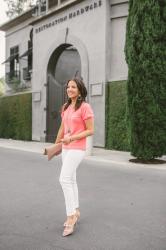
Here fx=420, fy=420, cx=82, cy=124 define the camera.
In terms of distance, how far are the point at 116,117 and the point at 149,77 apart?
401 centimetres

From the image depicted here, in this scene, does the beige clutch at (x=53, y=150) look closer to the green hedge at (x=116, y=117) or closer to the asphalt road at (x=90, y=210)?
the asphalt road at (x=90, y=210)

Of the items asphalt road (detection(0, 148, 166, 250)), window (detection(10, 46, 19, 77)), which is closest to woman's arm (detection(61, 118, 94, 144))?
asphalt road (detection(0, 148, 166, 250))

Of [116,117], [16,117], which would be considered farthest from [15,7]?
[116,117]

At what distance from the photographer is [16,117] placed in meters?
21.8

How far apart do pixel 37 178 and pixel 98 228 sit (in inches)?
160

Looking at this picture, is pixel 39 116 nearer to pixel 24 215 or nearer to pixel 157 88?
pixel 157 88

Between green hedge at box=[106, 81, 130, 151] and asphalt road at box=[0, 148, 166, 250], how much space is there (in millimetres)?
4690

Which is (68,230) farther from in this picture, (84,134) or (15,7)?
(15,7)

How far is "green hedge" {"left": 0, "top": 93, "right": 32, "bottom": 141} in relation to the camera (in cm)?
2089

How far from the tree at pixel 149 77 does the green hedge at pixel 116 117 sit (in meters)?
3.18

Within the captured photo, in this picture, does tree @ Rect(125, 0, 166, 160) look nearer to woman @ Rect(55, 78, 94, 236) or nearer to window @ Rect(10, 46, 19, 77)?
woman @ Rect(55, 78, 94, 236)

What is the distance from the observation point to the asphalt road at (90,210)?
171 inches

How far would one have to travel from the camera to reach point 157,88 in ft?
36.8

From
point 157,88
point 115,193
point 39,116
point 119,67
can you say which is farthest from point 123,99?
point 115,193
